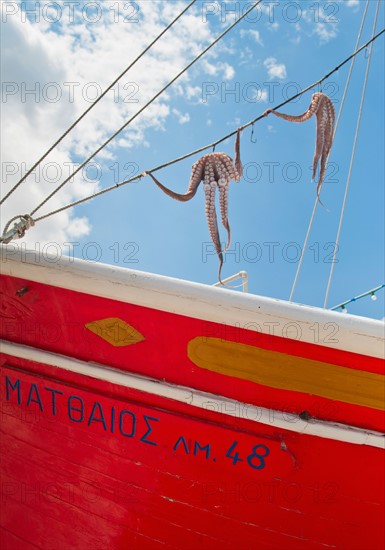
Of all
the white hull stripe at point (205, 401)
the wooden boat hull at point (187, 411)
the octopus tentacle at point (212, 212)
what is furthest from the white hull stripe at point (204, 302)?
the octopus tentacle at point (212, 212)

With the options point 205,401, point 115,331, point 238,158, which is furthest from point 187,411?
point 238,158

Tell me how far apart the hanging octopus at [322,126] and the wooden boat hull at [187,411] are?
237 centimetres

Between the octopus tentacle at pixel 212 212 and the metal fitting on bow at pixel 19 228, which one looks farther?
the octopus tentacle at pixel 212 212

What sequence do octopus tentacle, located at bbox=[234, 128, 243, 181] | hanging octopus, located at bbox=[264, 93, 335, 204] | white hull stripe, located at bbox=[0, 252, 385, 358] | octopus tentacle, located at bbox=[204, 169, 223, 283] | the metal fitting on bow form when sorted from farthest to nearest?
hanging octopus, located at bbox=[264, 93, 335, 204] < octopus tentacle, located at bbox=[234, 128, 243, 181] < octopus tentacle, located at bbox=[204, 169, 223, 283] < the metal fitting on bow < white hull stripe, located at bbox=[0, 252, 385, 358]

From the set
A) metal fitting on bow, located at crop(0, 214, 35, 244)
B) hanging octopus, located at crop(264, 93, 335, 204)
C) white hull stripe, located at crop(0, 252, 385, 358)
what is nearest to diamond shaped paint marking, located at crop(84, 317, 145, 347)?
white hull stripe, located at crop(0, 252, 385, 358)

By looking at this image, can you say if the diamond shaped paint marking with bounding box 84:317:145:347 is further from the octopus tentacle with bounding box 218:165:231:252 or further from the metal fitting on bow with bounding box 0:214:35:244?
the octopus tentacle with bounding box 218:165:231:252

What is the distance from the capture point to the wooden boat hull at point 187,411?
1958 mm

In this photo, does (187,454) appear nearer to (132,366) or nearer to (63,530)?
(132,366)

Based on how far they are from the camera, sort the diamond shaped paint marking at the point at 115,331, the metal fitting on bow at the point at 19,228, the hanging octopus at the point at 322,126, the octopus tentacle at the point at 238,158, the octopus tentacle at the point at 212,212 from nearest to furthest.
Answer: the diamond shaped paint marking at the point at 115,331 < the metal fitting on bow at the point at 19,228 < the octopus tentacle at the point at 212,212 < the octopus tentacle at the point at 238,158 < the hanging octopus at the point at 322,126

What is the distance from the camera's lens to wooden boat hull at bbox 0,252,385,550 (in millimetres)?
1958

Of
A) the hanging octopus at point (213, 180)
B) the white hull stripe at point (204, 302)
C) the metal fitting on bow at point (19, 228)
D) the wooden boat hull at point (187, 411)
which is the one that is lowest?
the wooden boat hull at point (187, 411)

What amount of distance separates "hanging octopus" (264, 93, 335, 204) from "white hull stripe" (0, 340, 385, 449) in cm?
251

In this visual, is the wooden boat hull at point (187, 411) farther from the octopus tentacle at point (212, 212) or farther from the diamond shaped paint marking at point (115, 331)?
the octopus tentacle at point (212, 212)

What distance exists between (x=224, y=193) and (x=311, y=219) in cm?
107
